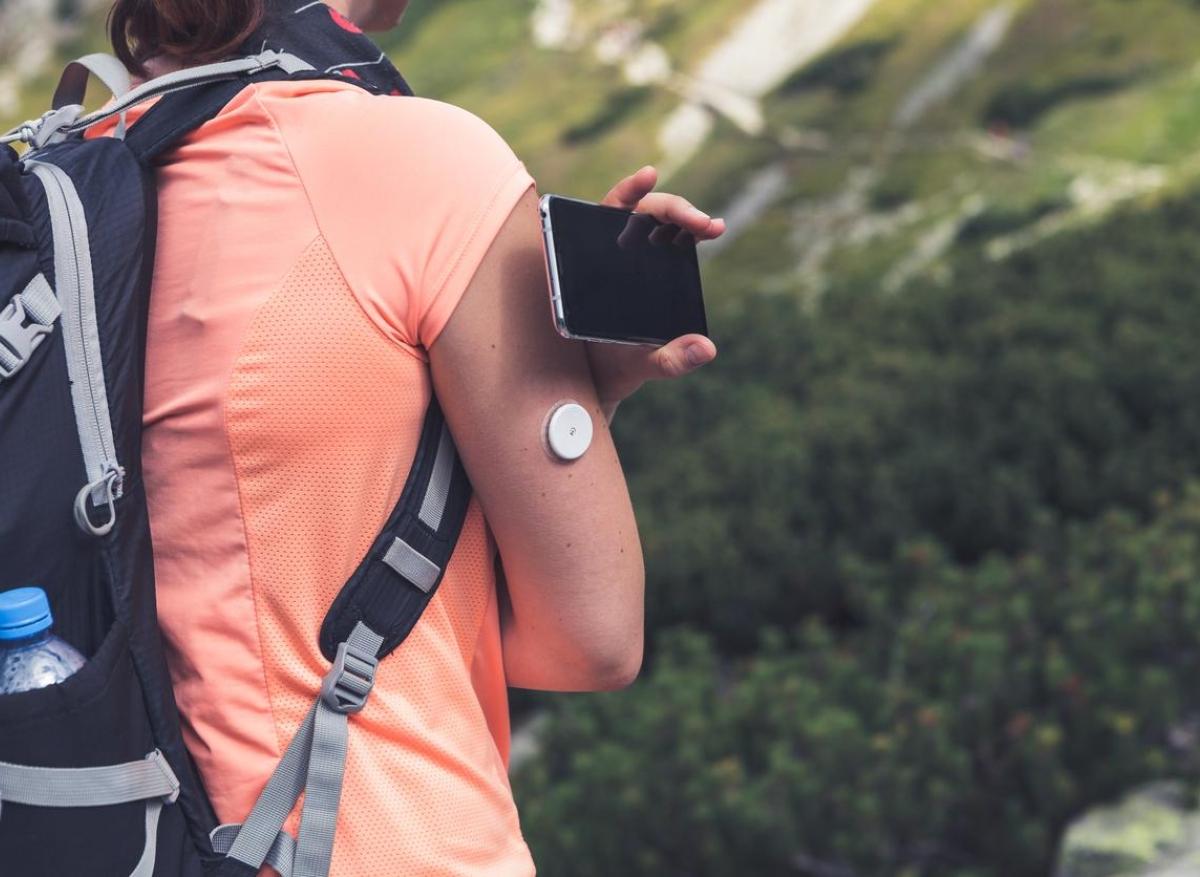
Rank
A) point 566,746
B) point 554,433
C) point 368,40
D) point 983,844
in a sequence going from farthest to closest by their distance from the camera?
1. point 566,746
2. point 983,844
3. point 368,40
4. point 554,433

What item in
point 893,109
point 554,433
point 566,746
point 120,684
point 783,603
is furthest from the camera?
point 893,109

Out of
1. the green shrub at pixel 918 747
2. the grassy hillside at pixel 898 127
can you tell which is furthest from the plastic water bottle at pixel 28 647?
the grassy hillside at pixel 898 127

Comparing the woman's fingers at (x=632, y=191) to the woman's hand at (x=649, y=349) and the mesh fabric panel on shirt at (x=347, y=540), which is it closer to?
the woman's hand at (x=649, y=349)

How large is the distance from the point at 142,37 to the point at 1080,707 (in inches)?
118

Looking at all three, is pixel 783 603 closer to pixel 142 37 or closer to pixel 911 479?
pixel 911 479

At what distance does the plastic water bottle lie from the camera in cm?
133

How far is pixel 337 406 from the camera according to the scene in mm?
1468

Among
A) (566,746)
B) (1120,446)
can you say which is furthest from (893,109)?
(566,746)

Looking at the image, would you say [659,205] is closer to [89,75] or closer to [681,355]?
[681,355]

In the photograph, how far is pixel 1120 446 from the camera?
574 centimetres

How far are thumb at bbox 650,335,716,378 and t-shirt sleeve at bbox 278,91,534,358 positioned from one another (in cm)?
23

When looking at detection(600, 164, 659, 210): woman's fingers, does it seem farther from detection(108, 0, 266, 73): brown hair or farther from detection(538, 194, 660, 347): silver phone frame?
detection(108, 0, 266, 73): brown hair

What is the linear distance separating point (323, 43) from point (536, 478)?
516mm

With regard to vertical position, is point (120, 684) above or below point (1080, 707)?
above
